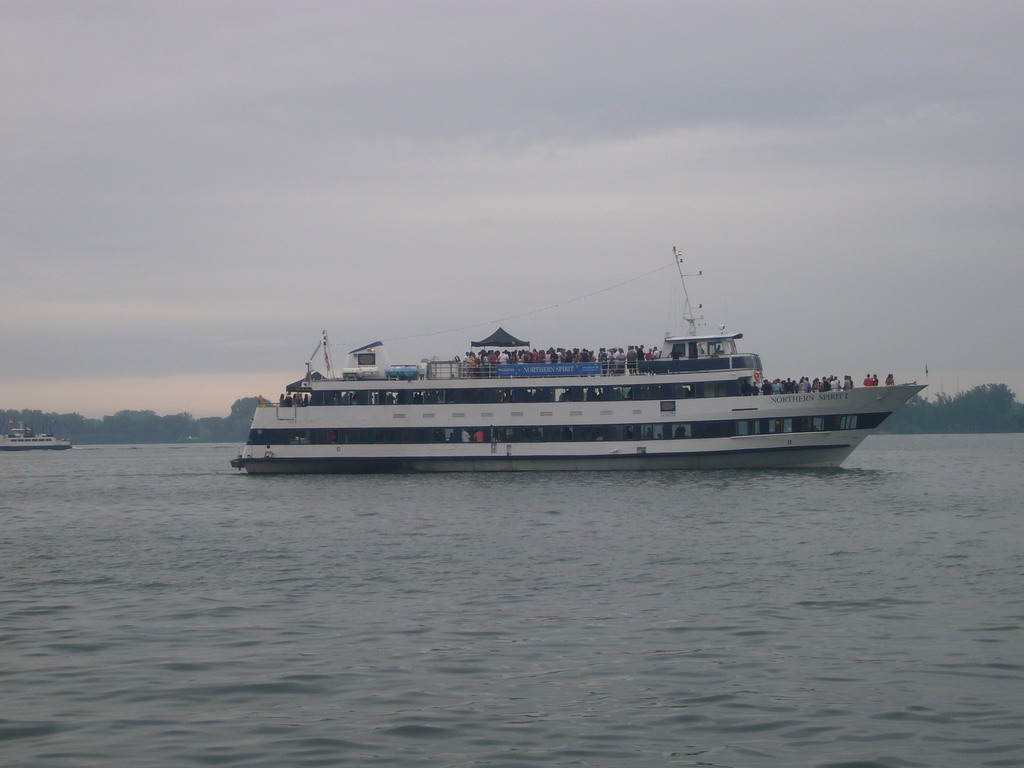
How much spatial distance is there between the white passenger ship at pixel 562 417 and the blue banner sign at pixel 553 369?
→ 0.07 metres

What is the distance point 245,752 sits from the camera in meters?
12.1

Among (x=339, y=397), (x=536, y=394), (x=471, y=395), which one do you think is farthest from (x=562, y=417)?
(x=339, y=397)

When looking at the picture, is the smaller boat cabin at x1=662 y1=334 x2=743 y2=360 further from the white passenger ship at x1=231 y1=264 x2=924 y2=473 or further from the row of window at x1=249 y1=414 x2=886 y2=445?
the row of window at x1=249 y1=414 x2=886 y2=445

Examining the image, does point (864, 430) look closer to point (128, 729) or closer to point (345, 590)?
point (345, 590)

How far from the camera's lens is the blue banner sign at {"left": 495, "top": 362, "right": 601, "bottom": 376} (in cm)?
6259

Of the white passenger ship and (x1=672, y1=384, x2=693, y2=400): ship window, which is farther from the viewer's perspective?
(x1=672, y1=384, x2=693, y2=400): ship window

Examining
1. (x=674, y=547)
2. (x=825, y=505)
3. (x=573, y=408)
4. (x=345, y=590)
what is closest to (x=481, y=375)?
(x=573, y=408)

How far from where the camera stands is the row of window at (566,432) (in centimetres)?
5944

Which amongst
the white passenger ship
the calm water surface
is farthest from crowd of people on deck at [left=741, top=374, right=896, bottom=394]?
the calm water surface

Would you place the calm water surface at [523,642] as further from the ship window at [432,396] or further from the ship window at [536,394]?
the ship window at [432,396]

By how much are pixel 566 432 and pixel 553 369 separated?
12.4 feet

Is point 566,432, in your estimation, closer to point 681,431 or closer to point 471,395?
point 471,395

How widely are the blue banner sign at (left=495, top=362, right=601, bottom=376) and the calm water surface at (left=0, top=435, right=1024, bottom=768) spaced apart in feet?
82.9

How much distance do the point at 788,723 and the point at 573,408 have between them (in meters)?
49.4
